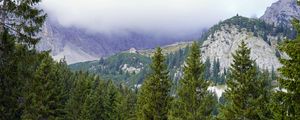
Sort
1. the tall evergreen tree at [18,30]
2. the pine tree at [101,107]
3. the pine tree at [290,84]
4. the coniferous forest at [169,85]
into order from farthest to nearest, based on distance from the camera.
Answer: the pine tree at [101,107]
the tall evergreen tree at [18,30]
the coniferous forest at [169,85]
the pine tree at [290,84]

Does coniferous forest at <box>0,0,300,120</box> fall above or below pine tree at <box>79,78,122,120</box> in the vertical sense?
above

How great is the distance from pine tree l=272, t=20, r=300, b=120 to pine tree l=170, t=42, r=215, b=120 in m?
23.3

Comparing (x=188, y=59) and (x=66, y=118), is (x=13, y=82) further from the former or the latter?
(x=66, y=118)

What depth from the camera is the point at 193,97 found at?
137 ft

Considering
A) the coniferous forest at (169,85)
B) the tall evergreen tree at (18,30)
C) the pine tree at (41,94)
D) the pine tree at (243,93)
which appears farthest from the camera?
the pine tree at (41,94)

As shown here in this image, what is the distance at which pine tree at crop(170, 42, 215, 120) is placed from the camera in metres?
41.3

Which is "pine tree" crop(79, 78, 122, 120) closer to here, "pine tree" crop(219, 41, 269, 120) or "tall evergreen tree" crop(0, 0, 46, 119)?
"pine tree" crop(219, 41, 269, 120)

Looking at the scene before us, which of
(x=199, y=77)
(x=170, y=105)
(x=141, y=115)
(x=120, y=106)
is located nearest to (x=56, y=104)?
(x=141, y=115)

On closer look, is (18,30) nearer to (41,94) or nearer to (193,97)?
(193,97)

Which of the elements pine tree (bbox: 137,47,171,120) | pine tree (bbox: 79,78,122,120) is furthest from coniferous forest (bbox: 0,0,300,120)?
pine tree (bbox: 79,78,122,120)

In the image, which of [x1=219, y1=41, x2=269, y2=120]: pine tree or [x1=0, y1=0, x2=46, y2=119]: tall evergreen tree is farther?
[x1=219, y1=41, x2=269, y2=120]: pine tree

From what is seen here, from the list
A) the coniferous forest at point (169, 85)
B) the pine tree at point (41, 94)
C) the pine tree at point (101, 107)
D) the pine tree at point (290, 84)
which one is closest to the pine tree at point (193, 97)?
the coniferous forest at point (169, 85)

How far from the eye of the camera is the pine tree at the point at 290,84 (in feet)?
56.4

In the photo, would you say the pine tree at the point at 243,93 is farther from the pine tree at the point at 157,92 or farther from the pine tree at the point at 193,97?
the pine tree at the point at 157,92
